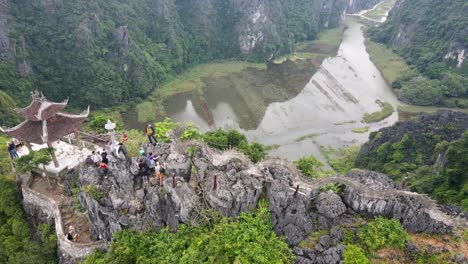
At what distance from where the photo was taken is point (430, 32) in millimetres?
90438

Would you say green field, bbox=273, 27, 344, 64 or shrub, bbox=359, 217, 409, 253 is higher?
shrub, bbox=359, 217, 409, 253

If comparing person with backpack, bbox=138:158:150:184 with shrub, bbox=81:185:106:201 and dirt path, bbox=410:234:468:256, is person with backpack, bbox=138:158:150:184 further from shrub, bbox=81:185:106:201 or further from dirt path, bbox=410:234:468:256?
dirt path, bbox=410:234:468:256

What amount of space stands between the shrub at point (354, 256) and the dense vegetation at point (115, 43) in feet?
184

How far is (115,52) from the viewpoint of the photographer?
73625 mm

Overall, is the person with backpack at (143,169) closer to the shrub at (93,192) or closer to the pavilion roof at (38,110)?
the shrub at (93,192)

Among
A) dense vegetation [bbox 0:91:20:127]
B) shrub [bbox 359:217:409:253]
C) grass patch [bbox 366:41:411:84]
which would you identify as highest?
shrub [bbox 359:217:409:253]

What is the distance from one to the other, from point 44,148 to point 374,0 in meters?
154

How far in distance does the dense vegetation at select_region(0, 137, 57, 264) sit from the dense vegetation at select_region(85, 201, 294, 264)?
3.48 m

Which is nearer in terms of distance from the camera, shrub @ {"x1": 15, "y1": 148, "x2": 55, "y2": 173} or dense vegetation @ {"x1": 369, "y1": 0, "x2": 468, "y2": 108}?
shrub @ {"x1": 15, "y1": 148, "x2": 55, "y2": 173}

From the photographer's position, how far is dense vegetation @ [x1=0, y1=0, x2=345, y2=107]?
208 ft

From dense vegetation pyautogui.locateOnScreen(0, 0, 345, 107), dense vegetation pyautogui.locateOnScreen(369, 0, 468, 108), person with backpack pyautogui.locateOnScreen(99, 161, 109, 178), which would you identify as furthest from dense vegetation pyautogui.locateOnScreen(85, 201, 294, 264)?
dense vegetation pyautogui.locateOnScreen(369, 0, 468, 108)

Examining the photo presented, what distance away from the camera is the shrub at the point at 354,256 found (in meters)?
17.4

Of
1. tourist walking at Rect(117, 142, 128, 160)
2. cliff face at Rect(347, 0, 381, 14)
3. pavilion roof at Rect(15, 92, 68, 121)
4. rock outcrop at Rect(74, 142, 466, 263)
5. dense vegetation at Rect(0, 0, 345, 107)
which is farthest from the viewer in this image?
cliff face at Rect(347, 0, 381, 14)

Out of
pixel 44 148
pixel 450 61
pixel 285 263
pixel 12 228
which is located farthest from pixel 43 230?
pixel 450 61
